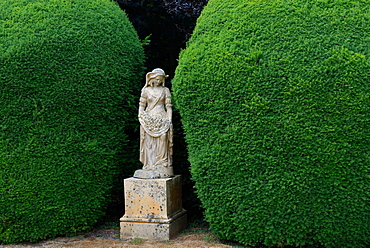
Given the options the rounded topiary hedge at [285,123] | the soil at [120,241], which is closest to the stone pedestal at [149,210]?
the soil at [120,241]

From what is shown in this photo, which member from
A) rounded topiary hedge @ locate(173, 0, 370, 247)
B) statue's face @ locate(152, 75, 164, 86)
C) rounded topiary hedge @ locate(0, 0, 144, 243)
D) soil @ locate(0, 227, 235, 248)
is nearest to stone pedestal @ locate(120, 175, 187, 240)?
soil @ locate(0, 227, 235, 248)

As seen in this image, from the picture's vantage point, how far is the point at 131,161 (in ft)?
20.6

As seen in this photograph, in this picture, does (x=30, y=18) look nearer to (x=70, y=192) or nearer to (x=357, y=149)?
(x=70, y=192)

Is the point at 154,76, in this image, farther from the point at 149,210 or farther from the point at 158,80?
the point at 149,210

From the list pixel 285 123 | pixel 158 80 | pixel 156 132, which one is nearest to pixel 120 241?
pixel 156 132

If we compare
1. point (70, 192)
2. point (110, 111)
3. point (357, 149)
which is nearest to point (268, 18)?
point (357, 149)

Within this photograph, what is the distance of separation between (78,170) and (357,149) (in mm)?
3639

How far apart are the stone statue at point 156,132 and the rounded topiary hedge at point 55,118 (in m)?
0.46

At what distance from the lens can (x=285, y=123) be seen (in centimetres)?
448

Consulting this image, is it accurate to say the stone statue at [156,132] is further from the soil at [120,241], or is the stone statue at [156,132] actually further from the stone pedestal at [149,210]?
the soil at [120,241]

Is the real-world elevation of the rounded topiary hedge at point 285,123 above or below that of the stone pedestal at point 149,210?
above

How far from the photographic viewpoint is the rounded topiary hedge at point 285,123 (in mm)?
4414

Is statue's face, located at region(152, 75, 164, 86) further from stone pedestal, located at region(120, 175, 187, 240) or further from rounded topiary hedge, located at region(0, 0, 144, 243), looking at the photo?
stone pedestal, located at region(120, 175, 187, 240)

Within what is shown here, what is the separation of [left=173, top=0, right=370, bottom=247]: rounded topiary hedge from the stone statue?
71 cm
